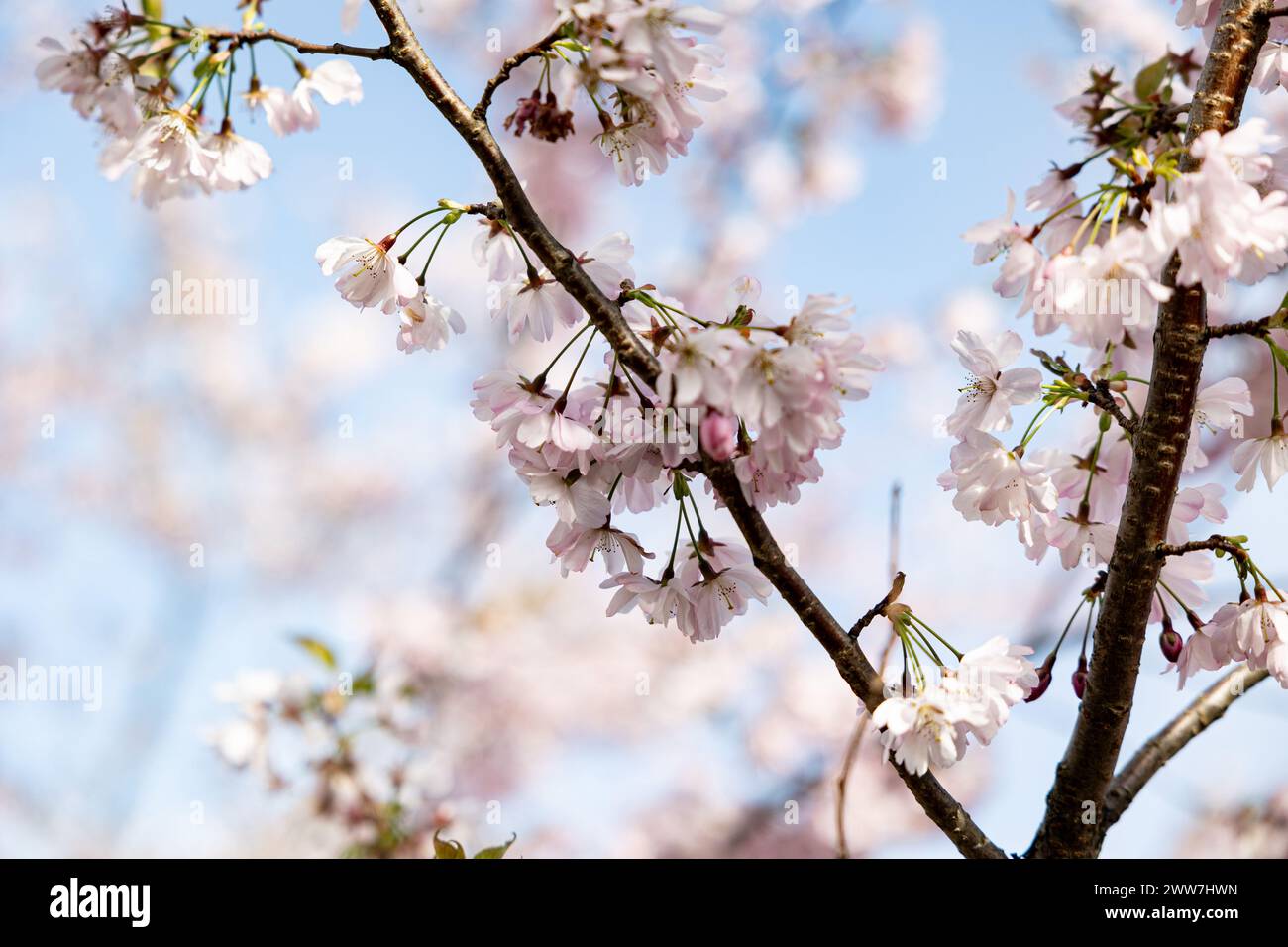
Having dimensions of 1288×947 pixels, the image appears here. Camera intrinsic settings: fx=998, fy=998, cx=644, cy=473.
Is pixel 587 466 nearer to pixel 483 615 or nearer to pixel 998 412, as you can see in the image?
pixel 998 412

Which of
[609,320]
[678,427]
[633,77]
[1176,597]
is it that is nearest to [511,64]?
[633,77]

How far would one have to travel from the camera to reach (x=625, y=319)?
85 cm

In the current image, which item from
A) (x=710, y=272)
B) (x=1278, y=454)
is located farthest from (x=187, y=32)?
(x=710, y=272)

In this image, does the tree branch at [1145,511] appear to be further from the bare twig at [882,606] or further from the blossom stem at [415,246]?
the blossom stem at [415,246]

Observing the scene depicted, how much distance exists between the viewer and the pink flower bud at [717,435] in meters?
0.74

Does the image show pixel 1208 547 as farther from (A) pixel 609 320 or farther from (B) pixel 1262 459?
(A) pixel 609 320

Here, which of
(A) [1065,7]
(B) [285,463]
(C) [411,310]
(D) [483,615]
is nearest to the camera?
(C) [411,310]

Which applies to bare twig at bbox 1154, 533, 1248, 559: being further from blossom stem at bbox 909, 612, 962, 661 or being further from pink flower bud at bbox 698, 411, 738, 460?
pink flower bud at bbox 698, 411, 738, 460

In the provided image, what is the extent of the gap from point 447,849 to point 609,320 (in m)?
0.54

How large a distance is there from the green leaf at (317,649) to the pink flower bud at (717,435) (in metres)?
1.26

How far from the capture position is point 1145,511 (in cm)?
91

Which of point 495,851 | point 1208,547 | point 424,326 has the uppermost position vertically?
point 424,326

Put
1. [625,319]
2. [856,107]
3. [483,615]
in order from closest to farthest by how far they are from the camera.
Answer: [625,319] → [483,615] → [856,107]
